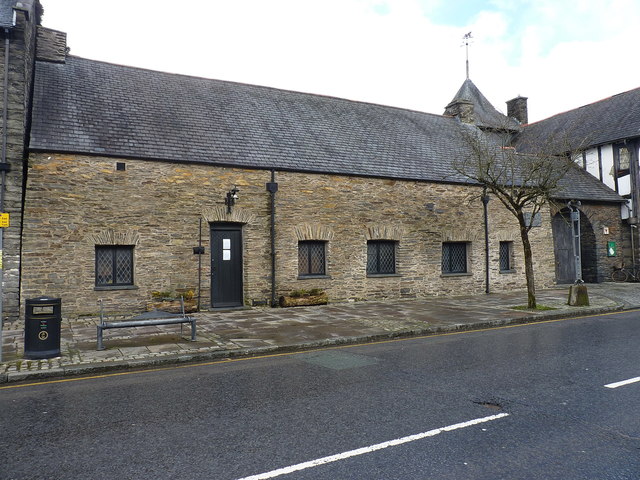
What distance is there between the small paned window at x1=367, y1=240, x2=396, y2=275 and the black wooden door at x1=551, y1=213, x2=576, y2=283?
31.0ft

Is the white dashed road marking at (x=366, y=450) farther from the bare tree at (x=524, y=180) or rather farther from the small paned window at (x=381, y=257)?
the small paned window at (x=381, y=257)

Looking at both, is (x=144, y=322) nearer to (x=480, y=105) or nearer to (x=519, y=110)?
(x=480, y=105)

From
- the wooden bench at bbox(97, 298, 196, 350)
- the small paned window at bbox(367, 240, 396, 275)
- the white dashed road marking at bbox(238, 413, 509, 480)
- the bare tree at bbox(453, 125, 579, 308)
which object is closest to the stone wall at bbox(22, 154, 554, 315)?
the small paned window at bbox(367, 240, 396, 275)

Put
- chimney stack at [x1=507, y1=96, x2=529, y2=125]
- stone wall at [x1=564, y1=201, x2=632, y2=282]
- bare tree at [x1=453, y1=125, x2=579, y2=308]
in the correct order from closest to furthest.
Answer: bare tree at [x1=453, y1=125, x2=579, y2=308] < stone wall at [x1=564, y1=201, x2=632, y2=282] < chimney stack at [x1=507, y1=96, x2=529, y2=125]

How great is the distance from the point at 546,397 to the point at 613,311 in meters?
9.97

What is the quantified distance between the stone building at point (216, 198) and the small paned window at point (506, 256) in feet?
0.22

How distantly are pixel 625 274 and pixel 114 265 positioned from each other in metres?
22.8

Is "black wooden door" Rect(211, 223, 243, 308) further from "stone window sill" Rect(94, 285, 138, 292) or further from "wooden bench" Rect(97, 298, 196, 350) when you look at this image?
"wooden bench" Rect(97, 298, 196, 350)

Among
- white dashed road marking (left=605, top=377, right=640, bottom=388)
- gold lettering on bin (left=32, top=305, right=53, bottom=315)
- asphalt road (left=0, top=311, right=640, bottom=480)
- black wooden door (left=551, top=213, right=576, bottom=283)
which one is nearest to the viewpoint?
asphalt road (left=0, top=311, right=640, bottom=480)

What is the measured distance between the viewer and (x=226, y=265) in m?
14.3

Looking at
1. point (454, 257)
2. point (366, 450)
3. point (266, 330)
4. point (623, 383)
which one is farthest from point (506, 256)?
point (366, 450)

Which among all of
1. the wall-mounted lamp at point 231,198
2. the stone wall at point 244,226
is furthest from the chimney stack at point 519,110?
the wall-mounted lamp at point 231,198

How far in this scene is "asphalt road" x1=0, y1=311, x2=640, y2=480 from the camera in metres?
3.73

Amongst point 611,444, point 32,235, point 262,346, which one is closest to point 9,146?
point 32,235
